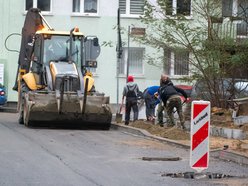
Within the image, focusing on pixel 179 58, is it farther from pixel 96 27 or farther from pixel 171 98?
pixel 96 27

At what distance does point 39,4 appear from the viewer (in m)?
32.7

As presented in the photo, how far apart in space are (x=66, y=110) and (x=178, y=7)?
5319mm

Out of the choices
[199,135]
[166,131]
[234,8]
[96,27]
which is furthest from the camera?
[96,27]

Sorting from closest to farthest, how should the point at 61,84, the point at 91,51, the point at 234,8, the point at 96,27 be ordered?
the point at 61,84 < the point at 234,8 < the point at 91,51 < the point at 96,27

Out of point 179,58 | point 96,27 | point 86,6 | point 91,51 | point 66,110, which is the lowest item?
point 66,110

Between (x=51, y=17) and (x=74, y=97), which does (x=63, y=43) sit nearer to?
(x=74, y=97)

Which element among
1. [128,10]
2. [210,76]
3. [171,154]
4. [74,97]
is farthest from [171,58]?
[128,10]

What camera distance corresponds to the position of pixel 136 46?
33062mm

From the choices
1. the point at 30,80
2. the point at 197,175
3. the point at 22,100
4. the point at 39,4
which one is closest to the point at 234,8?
the point at 30,80

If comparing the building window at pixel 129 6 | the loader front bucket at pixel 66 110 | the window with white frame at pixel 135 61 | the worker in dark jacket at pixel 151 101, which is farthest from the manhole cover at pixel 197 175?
the building window at pixel 129 6

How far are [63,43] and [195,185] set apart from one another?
11940 millimetres

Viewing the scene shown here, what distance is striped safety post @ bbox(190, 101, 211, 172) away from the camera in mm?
10789

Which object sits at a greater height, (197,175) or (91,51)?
(91,51)

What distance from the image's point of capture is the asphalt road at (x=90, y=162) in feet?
33.6
